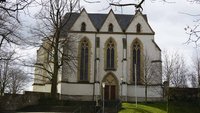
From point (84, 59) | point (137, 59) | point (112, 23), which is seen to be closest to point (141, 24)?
point (112, 23)

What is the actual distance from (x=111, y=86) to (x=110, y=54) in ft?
15.0

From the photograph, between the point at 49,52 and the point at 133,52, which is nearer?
the point at 49,52

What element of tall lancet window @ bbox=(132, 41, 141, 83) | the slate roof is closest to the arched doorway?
tall lancet window @ bbox=(132, 41, 141, 83)

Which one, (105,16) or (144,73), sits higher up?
(105,16)

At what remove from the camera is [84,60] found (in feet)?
166

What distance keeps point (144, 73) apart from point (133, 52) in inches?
147

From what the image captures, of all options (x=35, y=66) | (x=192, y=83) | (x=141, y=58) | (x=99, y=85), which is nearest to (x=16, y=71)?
(x=35, y=66)

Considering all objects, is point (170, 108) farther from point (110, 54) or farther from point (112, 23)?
point (112, 23)

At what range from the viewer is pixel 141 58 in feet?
167

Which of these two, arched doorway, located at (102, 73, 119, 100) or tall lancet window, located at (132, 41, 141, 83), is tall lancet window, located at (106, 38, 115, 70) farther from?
tall lancet window, located at (132, 41, 141, 83)

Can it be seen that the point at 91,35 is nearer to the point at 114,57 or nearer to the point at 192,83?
the point at 114,57

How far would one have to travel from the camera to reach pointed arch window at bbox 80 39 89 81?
163ft

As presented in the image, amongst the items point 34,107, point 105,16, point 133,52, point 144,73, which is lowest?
point 34,107

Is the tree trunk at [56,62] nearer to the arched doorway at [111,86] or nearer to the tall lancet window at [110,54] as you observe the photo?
the arched doorway at [111,86]
